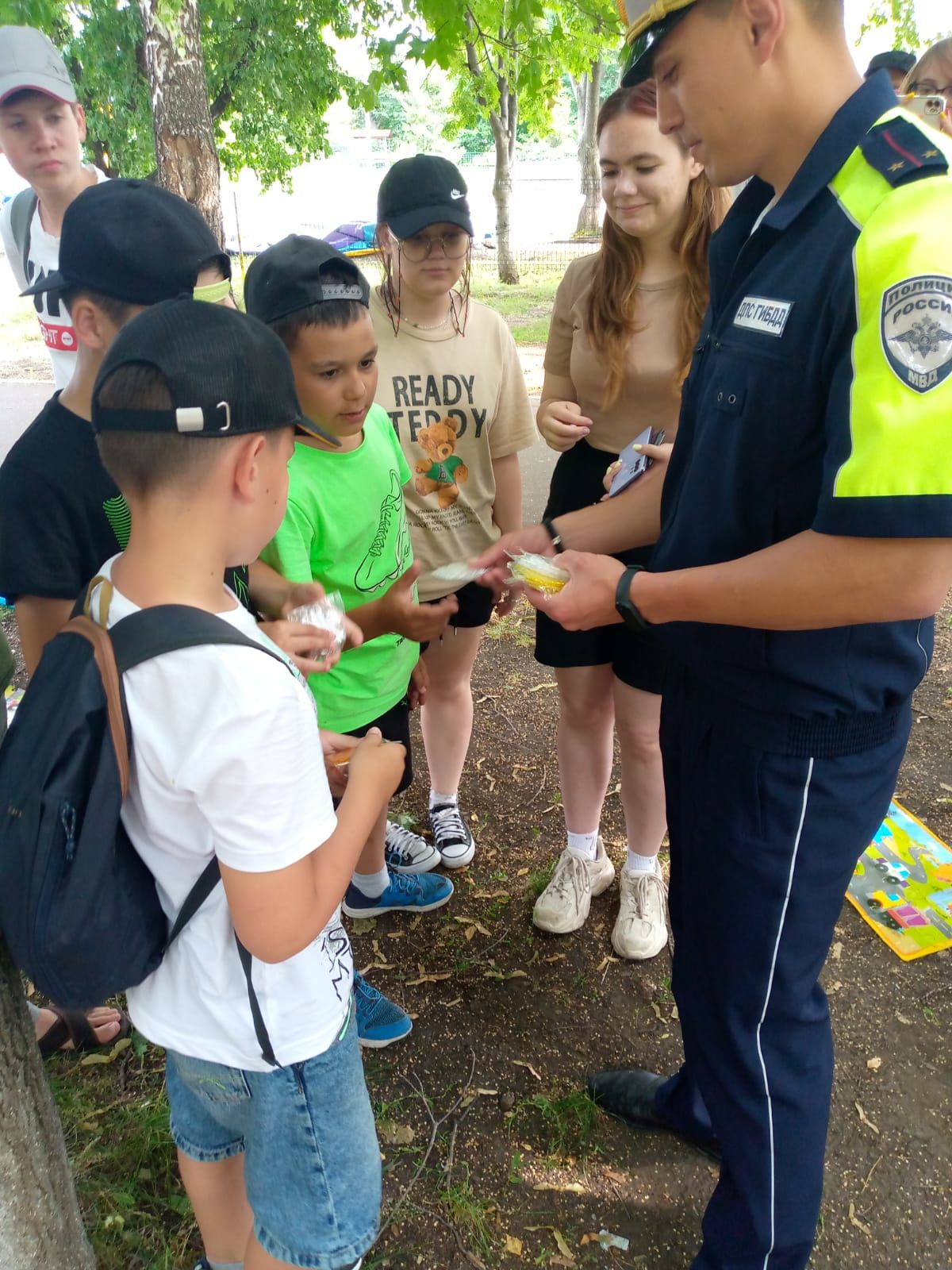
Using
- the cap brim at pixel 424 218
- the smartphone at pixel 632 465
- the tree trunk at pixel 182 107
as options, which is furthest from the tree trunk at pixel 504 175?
the smartphone at pixel 632 465

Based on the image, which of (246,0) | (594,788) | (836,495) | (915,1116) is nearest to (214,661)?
(836,495)

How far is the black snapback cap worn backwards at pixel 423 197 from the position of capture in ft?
8.20

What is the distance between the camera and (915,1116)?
87.5 inches

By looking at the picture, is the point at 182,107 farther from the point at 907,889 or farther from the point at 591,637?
the point at 907,889

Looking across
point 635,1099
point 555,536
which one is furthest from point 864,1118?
point 555,536

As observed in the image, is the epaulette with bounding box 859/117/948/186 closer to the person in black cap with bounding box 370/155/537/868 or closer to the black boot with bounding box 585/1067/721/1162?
the person in black cap with bounding box 370/155/537/868

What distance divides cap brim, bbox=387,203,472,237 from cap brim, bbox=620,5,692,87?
3.36ft

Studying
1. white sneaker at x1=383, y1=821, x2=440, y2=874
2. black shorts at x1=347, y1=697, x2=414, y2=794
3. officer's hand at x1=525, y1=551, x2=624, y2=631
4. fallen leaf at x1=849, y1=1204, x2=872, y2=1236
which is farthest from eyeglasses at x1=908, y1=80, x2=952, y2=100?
fallen leaf at x1=849, y1=1204, x2=872, y2=1236

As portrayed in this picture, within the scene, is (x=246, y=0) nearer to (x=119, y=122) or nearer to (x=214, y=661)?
(x=119, y=122)

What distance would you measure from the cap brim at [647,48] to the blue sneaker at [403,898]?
2.38m

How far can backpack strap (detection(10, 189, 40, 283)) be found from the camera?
11.4ft

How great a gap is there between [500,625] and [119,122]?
33.2 ft

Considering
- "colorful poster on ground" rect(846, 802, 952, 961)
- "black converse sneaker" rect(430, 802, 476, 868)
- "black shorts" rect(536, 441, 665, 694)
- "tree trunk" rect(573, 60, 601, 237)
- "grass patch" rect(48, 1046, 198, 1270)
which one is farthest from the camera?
"tree trunk" rect(573, 60, 601, 237)

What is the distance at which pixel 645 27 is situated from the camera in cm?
133
